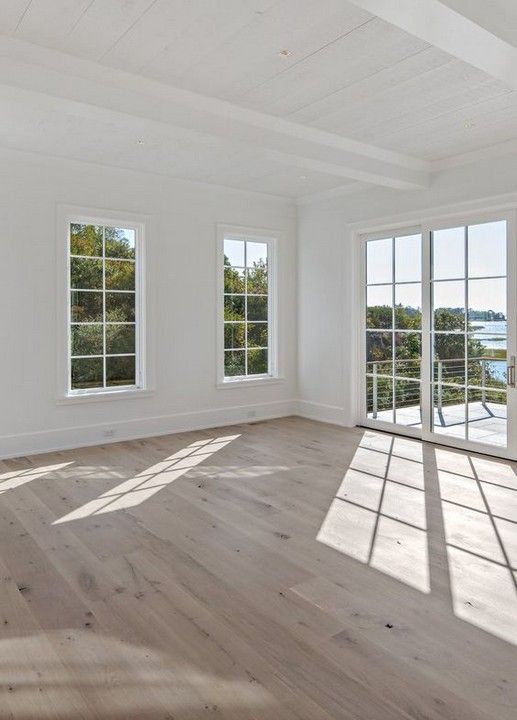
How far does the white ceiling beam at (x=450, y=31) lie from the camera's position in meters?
2.43

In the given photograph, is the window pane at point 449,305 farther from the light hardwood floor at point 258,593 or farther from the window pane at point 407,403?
the light hardwood floor at point 258,593

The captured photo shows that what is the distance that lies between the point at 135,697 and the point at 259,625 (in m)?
0.61

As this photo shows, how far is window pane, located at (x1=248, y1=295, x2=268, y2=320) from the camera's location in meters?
6.88

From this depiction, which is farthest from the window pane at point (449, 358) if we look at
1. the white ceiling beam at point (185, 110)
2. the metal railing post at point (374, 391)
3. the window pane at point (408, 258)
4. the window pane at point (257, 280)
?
the window pane at point (257, 280)

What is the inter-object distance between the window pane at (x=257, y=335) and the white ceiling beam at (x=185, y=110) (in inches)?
95.1

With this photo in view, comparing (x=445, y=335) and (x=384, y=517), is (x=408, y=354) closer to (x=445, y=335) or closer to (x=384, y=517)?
(x=445, y=335)

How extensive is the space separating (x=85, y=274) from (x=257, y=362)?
240cm

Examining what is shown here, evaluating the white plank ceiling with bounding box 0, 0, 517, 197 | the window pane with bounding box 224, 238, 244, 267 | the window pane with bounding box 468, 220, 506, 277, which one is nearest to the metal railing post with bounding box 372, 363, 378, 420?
the window pane with bounding box 468, 220, 506, 277

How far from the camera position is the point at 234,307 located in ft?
22.1

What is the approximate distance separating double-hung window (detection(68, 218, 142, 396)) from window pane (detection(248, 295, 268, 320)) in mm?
1519

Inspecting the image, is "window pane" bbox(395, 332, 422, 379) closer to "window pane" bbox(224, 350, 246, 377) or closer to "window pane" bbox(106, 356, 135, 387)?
"window pane" bbox(224, 350, 246, 377)

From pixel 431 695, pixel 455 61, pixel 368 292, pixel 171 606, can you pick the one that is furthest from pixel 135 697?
pixel 368 292

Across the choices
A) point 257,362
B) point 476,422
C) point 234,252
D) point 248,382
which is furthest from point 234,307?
point 476,422

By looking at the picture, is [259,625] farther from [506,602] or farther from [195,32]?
[195,32]
